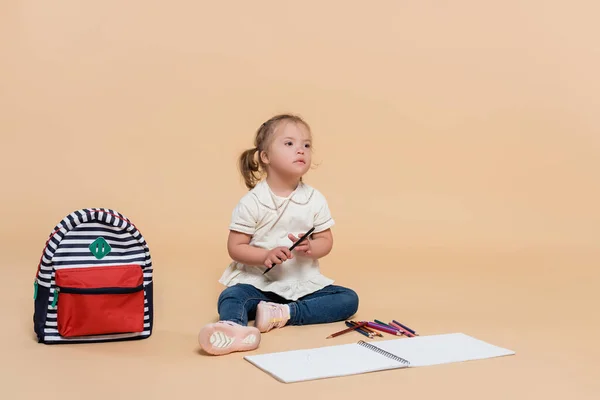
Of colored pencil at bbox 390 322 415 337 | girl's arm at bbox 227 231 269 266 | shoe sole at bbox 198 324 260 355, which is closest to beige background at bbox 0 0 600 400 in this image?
girl's arm at bbox 227 231 269 266

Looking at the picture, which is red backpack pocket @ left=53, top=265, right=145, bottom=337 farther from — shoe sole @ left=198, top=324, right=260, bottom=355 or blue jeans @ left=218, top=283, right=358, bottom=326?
blue jeans @ left=218, top=283, right=358, bottom=326

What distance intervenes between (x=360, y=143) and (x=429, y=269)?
1.01m

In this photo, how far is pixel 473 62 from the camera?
5.24m

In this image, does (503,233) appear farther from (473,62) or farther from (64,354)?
(64,354)

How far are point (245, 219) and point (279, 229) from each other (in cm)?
14

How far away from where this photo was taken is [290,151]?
136 inches

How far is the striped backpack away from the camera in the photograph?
2.88 m

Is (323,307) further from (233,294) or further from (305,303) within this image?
(233,294)

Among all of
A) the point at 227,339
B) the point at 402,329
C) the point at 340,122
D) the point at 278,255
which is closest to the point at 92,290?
the point at 227,339

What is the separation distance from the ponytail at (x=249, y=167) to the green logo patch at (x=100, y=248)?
84cm

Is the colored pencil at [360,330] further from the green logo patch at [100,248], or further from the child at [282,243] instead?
the green logo patch at [100,248]

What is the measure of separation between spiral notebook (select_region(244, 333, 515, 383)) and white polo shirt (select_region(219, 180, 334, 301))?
53 cm

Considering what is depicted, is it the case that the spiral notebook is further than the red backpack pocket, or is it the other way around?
the red backpack pocket

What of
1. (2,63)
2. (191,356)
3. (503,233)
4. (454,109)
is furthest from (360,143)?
(191,356)
